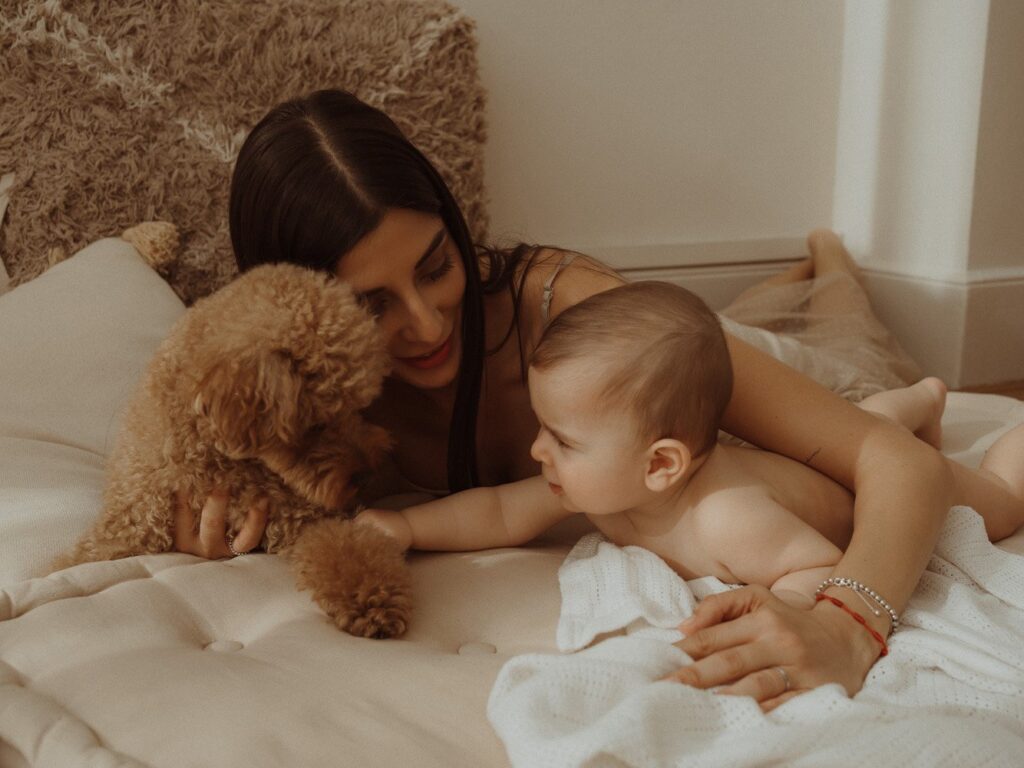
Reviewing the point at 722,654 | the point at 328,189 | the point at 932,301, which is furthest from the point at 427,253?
the point at 932,301

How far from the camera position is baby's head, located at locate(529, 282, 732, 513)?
1.13m

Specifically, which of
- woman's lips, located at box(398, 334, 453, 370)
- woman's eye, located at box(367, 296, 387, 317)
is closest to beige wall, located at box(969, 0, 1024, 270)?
woman's lips, located at box(398, 334, 453, 370)

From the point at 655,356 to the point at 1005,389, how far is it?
204 cm

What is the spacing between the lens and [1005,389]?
106 inches

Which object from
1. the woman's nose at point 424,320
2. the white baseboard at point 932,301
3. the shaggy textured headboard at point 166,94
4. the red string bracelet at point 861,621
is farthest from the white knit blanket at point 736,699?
the white baseboard at point 932,301

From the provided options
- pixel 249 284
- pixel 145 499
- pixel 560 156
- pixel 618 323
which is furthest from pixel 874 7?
pixel 145 499

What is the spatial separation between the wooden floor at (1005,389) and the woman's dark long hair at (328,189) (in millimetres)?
1874

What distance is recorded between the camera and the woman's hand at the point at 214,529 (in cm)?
126

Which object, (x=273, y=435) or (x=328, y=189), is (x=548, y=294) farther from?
(x=273, y=435)

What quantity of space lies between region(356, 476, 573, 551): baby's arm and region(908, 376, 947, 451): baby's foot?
0.80 metres

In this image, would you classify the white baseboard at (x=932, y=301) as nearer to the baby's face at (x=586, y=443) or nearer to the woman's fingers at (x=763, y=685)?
the baby's face at (x=586, y=443)

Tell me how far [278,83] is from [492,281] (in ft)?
2.59

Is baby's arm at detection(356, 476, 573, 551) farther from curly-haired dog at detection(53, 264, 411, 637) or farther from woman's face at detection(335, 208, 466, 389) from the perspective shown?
woman's face at detection(335, 208, 466, 389)

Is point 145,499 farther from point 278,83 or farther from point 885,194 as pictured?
point 885,194
